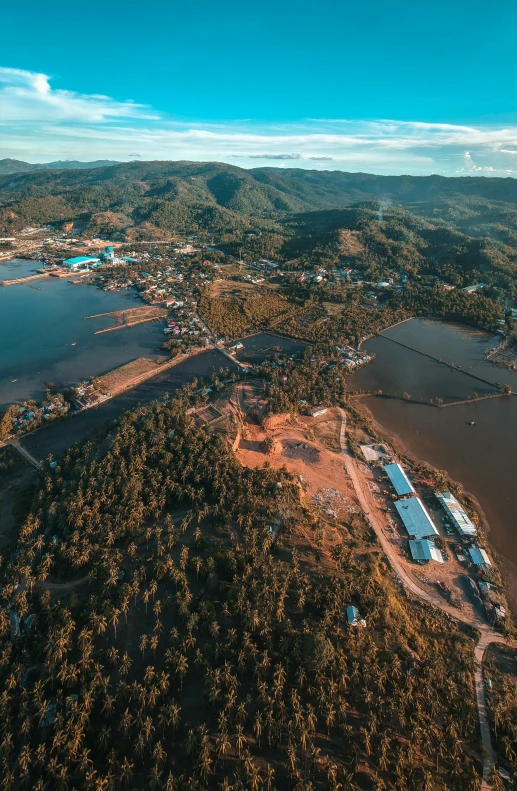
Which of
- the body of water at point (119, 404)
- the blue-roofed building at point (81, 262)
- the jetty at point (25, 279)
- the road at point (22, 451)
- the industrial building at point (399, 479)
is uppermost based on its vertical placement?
the blue-roofed building at point (81, 262)

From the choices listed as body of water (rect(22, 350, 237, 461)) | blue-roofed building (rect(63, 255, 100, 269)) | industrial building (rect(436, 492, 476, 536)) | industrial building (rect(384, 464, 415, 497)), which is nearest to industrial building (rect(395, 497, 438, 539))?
industrial building (rect(384, 464, 415, 497))

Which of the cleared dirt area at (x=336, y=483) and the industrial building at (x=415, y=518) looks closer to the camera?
the cleared dirt area at (x=336, y=483)

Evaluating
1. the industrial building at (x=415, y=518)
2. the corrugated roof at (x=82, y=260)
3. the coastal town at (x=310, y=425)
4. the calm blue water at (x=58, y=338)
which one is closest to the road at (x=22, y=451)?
the coastal town at (x=310, y=425)

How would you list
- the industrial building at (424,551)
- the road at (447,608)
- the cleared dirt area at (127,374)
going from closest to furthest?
the road at (447,608)
the industrial building at (424,551)
the cleared dirt area at (127,374)

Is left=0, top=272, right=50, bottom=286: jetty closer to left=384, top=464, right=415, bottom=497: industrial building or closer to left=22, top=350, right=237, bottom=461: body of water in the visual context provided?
left=22, top=350, right=237, bottom=461: body of water

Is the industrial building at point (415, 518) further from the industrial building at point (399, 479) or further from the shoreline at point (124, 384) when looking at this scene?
the shoreline at point (124, 384)

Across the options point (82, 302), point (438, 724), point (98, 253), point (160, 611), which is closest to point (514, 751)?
point (438, 724)

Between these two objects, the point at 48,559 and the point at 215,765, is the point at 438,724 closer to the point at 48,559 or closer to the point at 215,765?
the point at 215,765
